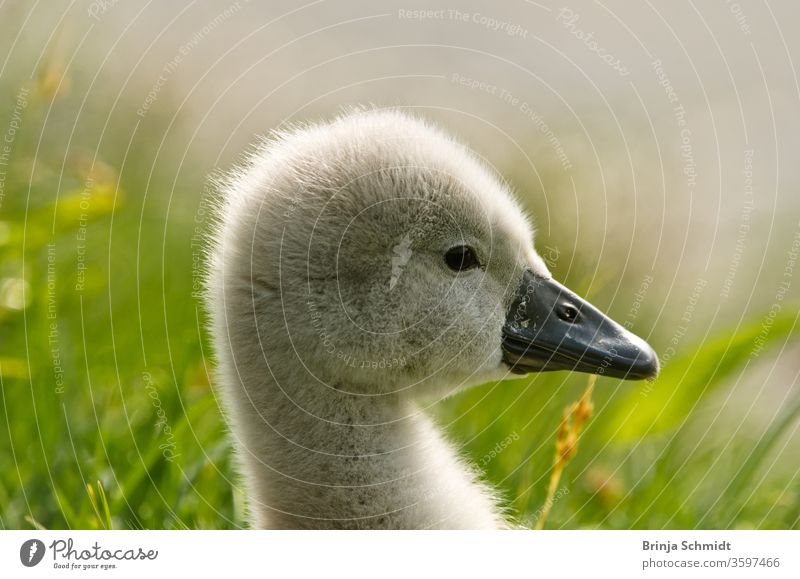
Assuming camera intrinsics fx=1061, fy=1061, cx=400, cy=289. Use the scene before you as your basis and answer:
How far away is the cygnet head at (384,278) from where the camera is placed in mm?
2150

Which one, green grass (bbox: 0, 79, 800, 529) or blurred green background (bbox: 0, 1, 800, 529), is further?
blurred green background (bbox: 0, 1, 800, 529)

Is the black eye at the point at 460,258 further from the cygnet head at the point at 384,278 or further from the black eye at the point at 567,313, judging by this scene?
the black eye at the point at 567,313

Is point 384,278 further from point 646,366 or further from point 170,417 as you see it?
point 170,417

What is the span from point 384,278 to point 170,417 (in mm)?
732

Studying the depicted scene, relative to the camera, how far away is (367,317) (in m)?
2.17

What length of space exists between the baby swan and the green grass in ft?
1.12
